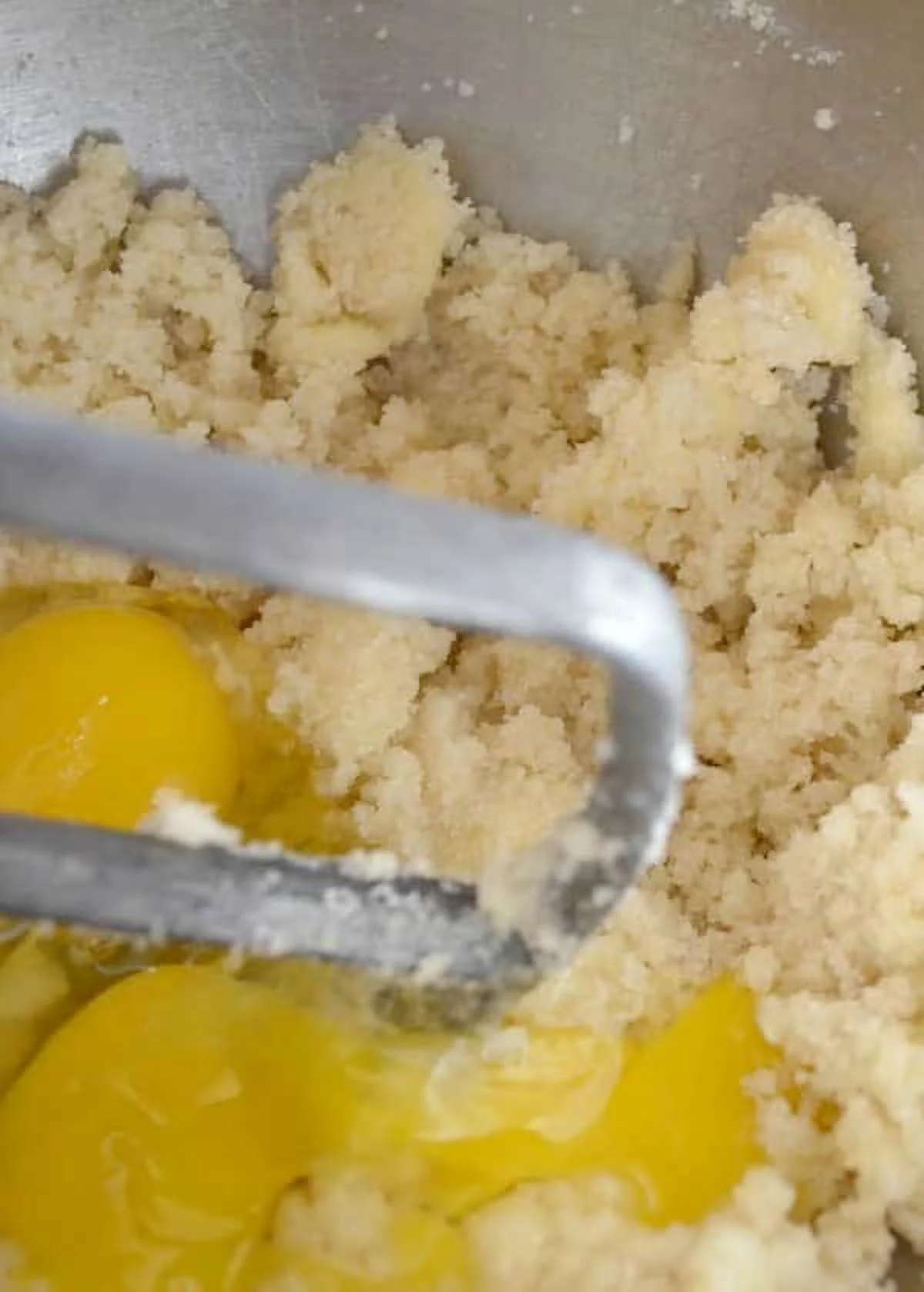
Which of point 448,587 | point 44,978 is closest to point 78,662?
point 44,978

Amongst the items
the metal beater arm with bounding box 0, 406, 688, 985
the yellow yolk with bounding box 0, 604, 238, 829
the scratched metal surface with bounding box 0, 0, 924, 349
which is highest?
the metal beater arm with bounding box 0, 406, 688, 985

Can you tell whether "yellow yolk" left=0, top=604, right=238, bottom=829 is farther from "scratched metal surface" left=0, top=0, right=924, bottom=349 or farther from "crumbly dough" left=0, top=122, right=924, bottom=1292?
"scratched metal surface" left=0, top=0, right=924, bottom=349

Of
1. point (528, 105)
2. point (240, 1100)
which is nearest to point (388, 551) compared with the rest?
point (240, 1100)

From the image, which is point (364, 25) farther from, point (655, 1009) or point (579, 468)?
point (655, 1009)

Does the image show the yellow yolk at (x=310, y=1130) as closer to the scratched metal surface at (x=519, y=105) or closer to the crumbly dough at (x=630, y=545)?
the crumbly dough at (x=630, y=545)

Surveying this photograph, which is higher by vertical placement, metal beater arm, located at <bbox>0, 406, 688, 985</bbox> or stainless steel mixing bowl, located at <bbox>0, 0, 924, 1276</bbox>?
metal beater arm, located at <bbox>0, 406, 688, 985</bbox>

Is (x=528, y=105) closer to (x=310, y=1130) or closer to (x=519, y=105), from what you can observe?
(x=519, y=105)

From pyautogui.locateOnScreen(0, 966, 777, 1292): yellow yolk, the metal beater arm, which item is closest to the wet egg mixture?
pyautogui.locateOnScreen(0, 966, 777, 1292): yellow yolk

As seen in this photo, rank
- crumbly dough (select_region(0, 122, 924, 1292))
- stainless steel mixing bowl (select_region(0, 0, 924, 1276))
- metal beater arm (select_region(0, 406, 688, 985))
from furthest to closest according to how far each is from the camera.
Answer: stainless steel mixing bowl (select_region(0, 0, 924, 1276)), crumbly dough (select_region(0, 122, 924, 1292)), metal beater arm (select_region(0, 406, 688, 985))

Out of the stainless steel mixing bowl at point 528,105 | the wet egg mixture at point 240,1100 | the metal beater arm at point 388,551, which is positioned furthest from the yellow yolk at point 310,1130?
the stainless steel mixing bowl at point 528,105
